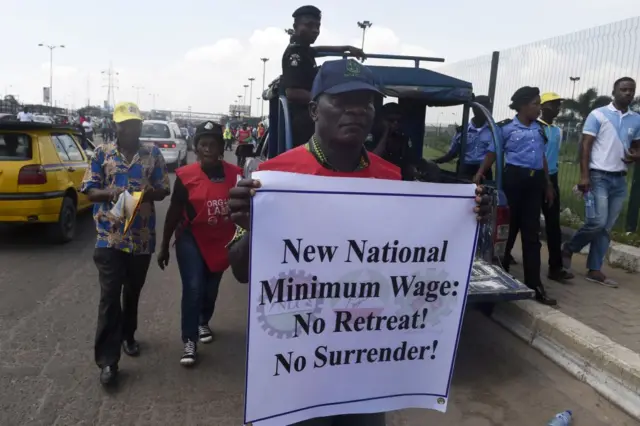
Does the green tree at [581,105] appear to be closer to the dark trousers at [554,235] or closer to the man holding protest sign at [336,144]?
the dark trousers at [554,235]

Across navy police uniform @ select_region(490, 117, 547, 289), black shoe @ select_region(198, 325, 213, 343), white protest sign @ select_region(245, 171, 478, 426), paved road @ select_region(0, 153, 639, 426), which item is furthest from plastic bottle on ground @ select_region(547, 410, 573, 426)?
black shoe @ select_region(198, 325, 213, 343)

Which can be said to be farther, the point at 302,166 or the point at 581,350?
the point at 581,350

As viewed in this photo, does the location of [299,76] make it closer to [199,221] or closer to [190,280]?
[199,221]

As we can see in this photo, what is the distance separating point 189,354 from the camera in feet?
13.3

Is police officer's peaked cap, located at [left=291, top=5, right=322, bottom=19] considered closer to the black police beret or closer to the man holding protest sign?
the black police beret

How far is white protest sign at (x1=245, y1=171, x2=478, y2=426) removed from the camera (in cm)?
183

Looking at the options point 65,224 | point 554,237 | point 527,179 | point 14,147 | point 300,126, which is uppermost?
point 300,126

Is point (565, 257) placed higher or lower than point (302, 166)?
lower

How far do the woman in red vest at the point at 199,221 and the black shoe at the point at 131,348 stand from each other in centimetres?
42

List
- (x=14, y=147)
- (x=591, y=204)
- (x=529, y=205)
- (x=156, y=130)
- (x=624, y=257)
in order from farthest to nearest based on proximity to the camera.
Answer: (x=156, y=130) < (x=14, y=147) < (x=624, y=257) < (x=591, y=204) < (x=529, y=205)

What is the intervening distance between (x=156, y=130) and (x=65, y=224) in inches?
469

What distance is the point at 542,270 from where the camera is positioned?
260 inches

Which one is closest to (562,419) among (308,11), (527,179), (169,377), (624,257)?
(527,179)

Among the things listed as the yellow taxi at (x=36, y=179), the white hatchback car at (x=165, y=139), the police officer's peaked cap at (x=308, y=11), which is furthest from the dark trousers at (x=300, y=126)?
the white hatchback car at (x=165, y=139)
